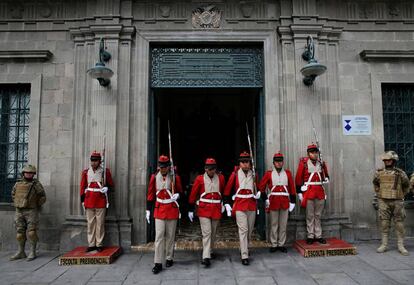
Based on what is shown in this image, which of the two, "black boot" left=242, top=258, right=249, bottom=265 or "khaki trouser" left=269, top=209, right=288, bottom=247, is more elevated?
"khaki trouser" left=269, top=209, right=288, bottom=247

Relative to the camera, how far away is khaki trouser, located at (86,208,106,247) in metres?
6.86

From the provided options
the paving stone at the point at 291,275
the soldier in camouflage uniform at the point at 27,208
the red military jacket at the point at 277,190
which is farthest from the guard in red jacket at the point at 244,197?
the soldier in camouflage uniform at the point at 27,208

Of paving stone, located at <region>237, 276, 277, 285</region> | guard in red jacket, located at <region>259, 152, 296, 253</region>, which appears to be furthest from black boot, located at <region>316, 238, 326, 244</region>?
paving stone, located at <region>237, 276, 277, 285</region>

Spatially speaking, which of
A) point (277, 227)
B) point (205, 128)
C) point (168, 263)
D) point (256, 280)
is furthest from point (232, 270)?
point (205, 128)

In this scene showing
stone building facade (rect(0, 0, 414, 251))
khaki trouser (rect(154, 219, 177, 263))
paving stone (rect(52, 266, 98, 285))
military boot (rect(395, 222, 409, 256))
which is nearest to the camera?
paving stone (rect(52, 266, 98, 285))

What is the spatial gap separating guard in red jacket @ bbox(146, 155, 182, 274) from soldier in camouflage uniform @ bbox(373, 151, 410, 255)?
4282mm

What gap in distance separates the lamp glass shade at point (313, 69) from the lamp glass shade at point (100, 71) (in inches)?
164

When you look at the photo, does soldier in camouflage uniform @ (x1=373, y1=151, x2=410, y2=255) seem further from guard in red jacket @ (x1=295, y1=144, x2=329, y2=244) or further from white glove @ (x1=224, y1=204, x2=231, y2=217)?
white glove @ (x1=224, y1=204, x2=231, y2=217)

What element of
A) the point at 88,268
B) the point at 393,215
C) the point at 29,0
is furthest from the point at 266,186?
the point at 29,0

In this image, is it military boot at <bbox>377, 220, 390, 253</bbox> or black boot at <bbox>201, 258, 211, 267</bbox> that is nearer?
black boot at <bbox>201, 258, 211, 267</bbox>

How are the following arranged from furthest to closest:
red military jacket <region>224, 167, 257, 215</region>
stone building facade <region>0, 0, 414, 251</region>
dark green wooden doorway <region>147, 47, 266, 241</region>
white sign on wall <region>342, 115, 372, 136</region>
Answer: dark green wooden doorway <region>147, 47, 266, 241</region>
white sign on wall <region>342, 115, 372, 136</region>
stone building facade <region>0, 0, 414, 251</region>
red military jacket <region>224, 167, 257, 215</region>

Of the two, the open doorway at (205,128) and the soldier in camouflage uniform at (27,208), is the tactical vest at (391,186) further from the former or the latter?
the soldier in camouflage uniform at (27,208)

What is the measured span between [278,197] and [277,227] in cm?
68

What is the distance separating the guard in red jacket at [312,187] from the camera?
7016 mm
